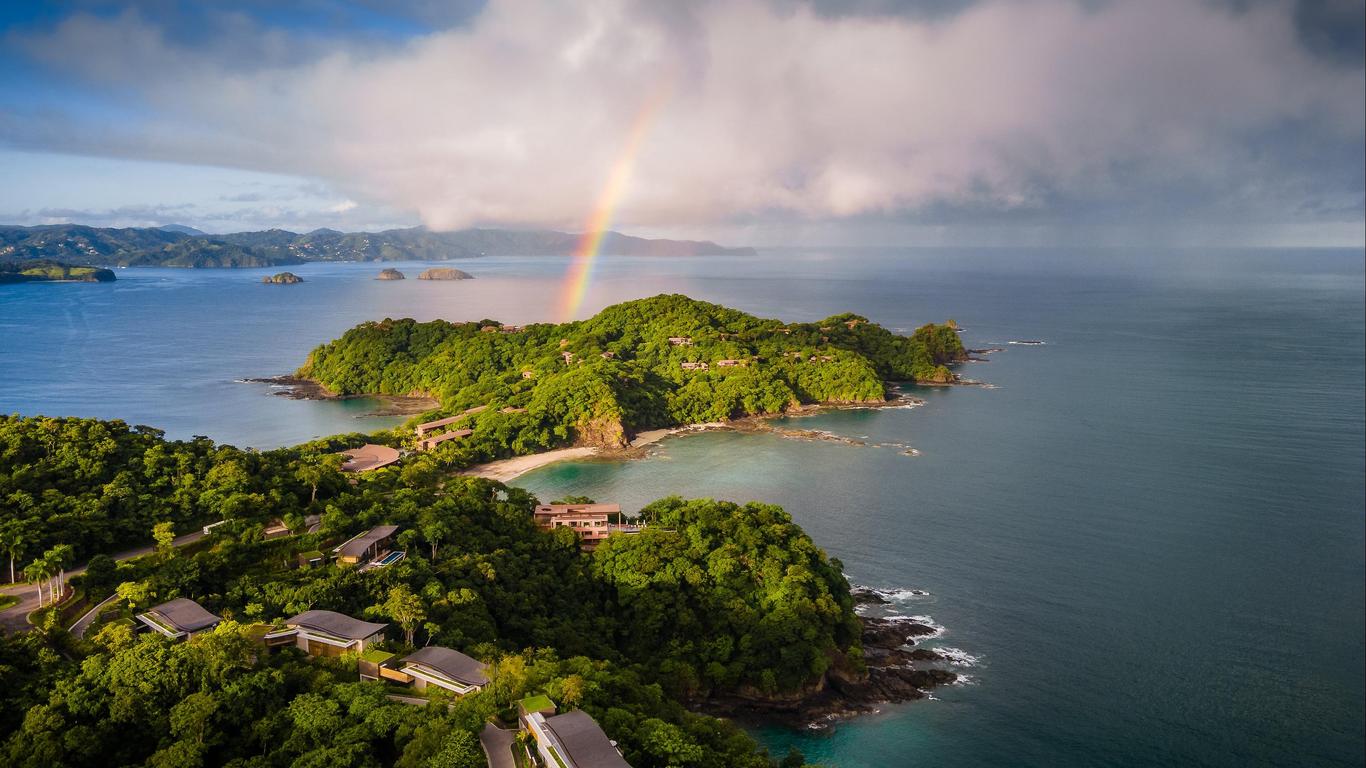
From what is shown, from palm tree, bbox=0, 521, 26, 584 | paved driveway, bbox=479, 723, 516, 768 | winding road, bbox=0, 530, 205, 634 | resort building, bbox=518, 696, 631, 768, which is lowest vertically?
paved driveway, bbox=479, 723, 516, 768

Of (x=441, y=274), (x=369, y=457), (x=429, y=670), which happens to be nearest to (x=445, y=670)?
(x=429, y=670)

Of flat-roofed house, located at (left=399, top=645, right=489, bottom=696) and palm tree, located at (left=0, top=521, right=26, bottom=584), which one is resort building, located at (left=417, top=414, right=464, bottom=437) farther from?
flat-roofed house, located at (left=399, top=645, right=489, bottom=696)

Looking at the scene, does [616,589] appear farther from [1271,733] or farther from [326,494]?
[1271,733]

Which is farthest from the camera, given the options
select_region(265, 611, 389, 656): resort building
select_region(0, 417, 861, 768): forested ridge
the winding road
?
the winding road

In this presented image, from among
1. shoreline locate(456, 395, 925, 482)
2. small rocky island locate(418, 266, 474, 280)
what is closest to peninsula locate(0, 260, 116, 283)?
small rocky island locate(418, 266, 474, 280)

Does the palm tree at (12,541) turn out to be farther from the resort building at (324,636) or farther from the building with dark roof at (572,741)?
the building with dark roof at (572,741)

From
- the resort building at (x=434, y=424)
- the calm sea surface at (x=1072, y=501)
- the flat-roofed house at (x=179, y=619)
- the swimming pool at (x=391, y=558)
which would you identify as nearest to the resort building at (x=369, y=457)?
the resort building at (x=434, y=424)
